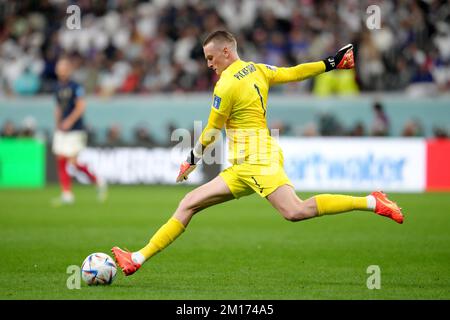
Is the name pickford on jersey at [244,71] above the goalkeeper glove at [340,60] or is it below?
below

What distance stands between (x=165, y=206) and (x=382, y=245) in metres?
6.39

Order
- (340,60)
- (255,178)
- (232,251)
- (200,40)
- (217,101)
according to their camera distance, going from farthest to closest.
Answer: (200,40)
(232,251)
(340,60)
(255,178)
(217,101)

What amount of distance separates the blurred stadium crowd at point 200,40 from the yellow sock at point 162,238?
14761 millimetres

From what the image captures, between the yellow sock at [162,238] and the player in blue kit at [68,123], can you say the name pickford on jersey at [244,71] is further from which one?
the player in blue kit at [68,123]

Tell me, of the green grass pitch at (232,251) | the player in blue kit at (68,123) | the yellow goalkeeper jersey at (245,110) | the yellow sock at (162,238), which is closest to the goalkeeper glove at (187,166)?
the yellow goalkeeper jersey at (245,110)

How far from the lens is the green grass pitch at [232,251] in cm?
798

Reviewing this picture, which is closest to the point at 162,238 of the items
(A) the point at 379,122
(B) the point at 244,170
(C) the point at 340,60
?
(B) the point at 244,170

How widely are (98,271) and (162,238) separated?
673 millimetres

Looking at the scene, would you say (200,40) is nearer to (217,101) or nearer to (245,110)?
(245,110)

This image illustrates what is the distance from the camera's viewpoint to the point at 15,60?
2514 centimetres

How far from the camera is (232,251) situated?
10.9 meters

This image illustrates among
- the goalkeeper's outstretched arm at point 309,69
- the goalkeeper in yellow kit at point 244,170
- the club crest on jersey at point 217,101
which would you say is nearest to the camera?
the club crest on jersey at point 217,101

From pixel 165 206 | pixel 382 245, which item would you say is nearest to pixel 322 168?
pixel 165 206
